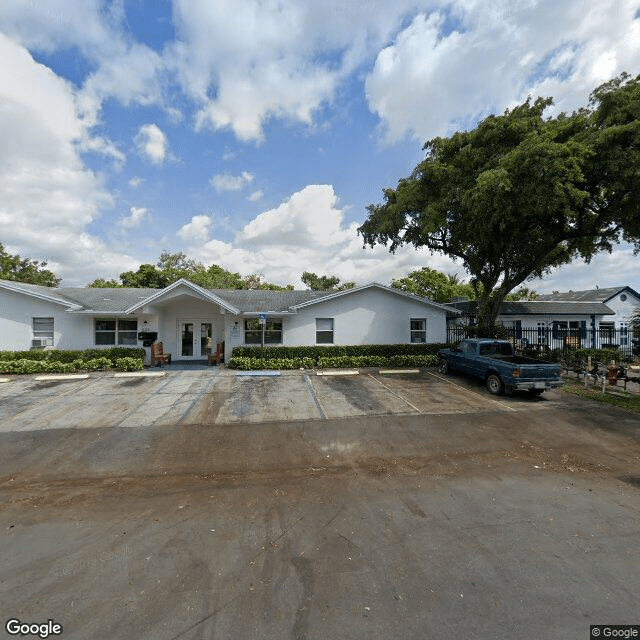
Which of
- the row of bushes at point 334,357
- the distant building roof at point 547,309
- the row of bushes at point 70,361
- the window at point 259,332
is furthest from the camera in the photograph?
the distant building roof at point 547,309

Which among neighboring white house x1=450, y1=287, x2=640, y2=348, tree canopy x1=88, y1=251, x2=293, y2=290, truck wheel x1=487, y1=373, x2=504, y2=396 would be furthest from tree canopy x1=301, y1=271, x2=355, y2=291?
truck wheel x1=487, y1=373, x2=504, y2=396

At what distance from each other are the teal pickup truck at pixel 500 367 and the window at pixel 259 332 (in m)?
8.91

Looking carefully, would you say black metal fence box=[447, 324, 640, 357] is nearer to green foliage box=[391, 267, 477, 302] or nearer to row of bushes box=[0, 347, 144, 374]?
green foliage box=[391, 267, 477, 302]

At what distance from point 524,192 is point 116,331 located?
21.1m

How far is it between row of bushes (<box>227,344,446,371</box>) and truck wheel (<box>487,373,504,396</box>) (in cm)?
589

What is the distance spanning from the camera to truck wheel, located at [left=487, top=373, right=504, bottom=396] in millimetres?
11824

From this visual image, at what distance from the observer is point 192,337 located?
771 inches

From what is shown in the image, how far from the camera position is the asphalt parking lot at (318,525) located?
10.2 ft

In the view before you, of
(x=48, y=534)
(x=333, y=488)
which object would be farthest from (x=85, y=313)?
(x=333, y=488)

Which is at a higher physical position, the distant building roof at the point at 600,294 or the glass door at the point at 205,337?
the distant building roof at the point at 600,294

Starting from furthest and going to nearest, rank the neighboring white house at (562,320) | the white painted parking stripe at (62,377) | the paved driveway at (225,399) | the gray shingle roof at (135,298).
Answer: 1. the neighboring white house at (562,320)
2. the gray shingle roof at (135,298)
3. the white painted parking stripe at (62,377)
4. the paved driveway at (225,399)

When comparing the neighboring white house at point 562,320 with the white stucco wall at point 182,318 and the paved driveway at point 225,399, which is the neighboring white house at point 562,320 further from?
the white stucco wall at point 182,318

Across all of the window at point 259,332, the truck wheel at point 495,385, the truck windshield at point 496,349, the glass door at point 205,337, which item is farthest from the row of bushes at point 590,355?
the glass door at point 205,337

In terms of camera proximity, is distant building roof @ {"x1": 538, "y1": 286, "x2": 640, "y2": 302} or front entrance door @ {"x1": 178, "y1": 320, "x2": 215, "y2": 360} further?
distant building roof @ {"x1": 538, "y1": 286, "x2": 640, "y2": 302}
